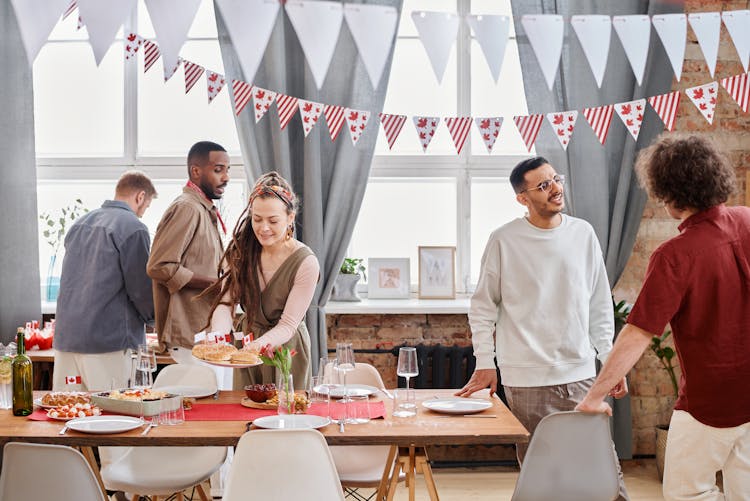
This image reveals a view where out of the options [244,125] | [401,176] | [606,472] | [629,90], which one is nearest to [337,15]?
[244,125]

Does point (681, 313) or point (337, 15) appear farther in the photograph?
point (337, 15)

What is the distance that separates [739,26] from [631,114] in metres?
0.65

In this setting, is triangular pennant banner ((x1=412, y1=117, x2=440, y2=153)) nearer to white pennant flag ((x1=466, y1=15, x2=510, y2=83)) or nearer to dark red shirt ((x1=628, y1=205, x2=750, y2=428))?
white pennant flag ((x1=466, y1=15, x2=510, y2=83))

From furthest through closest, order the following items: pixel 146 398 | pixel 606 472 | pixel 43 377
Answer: pixel 43 377 → pixel 146 398 → pixel 606 472

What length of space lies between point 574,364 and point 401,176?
2108 mm

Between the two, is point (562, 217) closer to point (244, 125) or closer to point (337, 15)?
point (337, 15)

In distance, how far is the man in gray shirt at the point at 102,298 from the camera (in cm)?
360

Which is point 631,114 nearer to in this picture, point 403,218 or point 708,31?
point 708,31

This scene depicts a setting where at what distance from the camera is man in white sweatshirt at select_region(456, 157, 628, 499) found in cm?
284

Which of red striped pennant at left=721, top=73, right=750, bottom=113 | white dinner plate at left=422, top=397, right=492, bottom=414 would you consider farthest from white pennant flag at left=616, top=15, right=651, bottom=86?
white dinner plate at left=422, top=397, right=492, bottom=414

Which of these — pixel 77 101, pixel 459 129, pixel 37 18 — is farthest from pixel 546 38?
pixel 77 101

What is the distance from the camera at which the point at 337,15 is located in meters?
3.71

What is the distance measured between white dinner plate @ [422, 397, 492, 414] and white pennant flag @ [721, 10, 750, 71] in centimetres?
236

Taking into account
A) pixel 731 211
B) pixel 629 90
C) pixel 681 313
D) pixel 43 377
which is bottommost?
pixel 43 377
